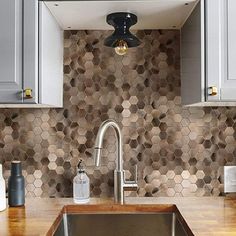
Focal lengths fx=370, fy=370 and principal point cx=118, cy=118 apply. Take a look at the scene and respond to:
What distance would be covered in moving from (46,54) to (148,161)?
779mm

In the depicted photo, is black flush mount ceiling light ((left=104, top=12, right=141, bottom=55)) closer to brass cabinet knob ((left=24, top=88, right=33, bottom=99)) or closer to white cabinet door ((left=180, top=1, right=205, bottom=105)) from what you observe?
white cabinet door ((left=180, top=1, right=205, bottom=105))

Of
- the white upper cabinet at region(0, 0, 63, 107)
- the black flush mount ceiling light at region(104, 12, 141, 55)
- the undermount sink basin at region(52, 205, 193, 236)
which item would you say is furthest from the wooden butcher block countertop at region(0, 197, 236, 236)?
the black flush mount ceiling light at region(104, 12, 141, 55)

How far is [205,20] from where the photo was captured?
1531 mm

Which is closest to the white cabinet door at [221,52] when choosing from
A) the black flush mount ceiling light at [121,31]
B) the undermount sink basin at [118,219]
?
the black flush mount ceiling light at [121,31]

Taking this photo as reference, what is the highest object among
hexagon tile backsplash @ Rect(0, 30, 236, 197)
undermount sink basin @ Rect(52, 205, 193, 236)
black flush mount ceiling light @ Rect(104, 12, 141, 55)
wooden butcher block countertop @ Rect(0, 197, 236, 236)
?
black flush mount ceiling light @ Rect(104, 12, 141, 55)

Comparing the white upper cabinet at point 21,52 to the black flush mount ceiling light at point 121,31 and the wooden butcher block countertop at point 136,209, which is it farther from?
the wooden butcher block countertop at point 136,209

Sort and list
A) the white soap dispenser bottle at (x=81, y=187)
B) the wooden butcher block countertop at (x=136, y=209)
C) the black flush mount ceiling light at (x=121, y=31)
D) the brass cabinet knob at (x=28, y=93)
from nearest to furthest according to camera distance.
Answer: the wooden butcher block countertop at (x=136, y=209) → the brass cabinet knob at (x=28, y=93) → the black flush mount ceiling light at (x=121, y=31) → the white soap dispenser bottle at (x=81, y=187)

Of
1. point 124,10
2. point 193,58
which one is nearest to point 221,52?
point 193,58

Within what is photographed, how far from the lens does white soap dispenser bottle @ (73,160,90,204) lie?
1.87 meters

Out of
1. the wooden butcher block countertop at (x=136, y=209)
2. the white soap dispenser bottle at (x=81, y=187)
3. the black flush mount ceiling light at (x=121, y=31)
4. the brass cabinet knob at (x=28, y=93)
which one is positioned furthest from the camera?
the white soap dispenser bottle at (x=81, y=187)

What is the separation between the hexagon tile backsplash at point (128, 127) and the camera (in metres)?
1.96

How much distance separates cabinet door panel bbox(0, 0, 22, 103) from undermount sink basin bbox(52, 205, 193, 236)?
633mm

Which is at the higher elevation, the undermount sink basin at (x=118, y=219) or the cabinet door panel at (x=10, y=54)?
the cabinet door panel at (x=10, y=54)

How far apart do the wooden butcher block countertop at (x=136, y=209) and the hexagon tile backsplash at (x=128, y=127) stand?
0.09 meters
